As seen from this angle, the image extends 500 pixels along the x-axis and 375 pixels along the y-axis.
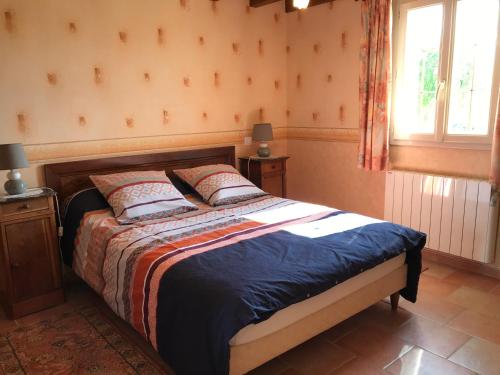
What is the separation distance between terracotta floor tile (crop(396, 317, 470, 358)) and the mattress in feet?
1.19

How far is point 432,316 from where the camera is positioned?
8.34 ft

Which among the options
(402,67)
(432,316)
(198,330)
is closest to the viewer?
(198,330)

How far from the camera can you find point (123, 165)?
328cm

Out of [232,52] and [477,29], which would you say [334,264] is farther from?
[232,52]

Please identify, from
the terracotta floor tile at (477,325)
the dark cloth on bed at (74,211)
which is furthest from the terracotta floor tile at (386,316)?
the dark cloth on bed at (74,211)

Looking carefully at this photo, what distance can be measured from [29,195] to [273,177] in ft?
7.21

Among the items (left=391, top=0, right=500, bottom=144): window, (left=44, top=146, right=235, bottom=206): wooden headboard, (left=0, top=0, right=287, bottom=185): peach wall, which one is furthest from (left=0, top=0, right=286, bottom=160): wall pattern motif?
(left=391, top=0, right=500, bottom=144): window

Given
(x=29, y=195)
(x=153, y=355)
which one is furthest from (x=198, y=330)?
(x=29, y=195)

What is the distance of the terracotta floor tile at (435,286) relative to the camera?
286 cm

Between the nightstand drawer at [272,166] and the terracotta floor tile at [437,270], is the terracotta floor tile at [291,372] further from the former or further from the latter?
the nightstand drawer at [272,166]

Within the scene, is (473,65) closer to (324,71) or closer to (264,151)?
(324,71)

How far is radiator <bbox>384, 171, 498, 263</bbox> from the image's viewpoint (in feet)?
9.71

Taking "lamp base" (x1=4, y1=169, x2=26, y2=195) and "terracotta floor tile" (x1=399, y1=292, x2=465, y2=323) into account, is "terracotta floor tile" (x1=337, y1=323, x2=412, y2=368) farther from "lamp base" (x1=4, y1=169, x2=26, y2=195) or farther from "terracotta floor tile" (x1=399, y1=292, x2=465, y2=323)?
"lamp base" (x1=4, y1=169, x2=26, y2=195)

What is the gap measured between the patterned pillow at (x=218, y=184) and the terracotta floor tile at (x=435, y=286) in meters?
1.46
